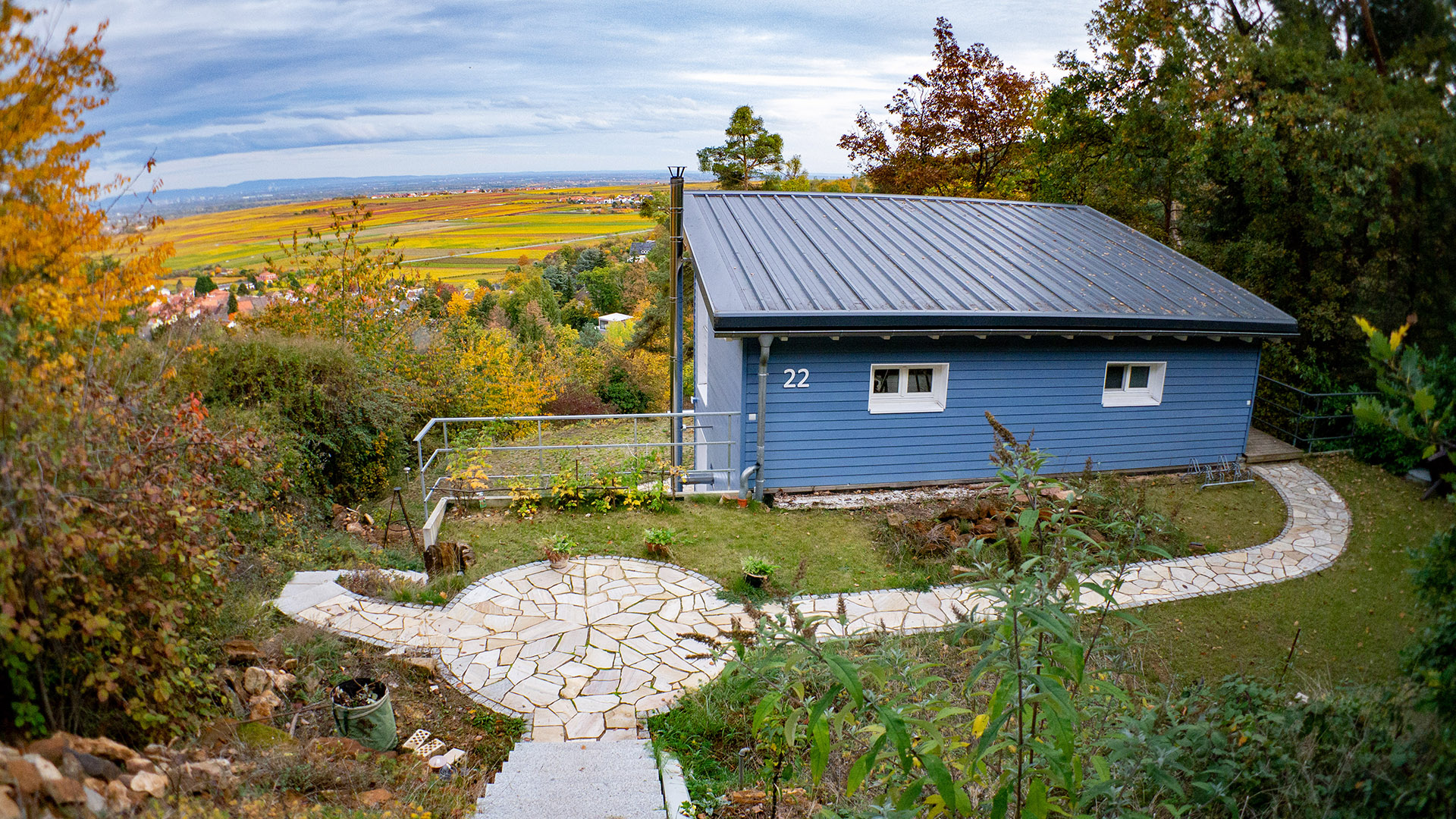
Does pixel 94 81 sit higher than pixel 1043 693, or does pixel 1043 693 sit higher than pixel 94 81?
pixel 94 81

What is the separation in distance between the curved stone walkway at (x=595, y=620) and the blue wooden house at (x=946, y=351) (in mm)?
2288

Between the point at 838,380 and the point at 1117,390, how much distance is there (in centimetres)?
446

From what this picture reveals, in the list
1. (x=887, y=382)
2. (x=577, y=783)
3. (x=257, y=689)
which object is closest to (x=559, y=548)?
(x=257, y=689)

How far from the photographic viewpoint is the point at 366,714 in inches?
162

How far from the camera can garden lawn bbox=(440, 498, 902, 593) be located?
23.7 feet

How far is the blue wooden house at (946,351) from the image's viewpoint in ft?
29.1

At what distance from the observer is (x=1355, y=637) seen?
6.68 metres

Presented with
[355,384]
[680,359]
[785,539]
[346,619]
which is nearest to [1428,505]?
[785,539]

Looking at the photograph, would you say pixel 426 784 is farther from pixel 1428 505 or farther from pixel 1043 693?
pixel 1428 505

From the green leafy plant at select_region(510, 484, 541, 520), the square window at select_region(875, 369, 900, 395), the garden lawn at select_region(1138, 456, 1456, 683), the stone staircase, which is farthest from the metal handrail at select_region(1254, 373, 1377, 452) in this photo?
the stone staircase

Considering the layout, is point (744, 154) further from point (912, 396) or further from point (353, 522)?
point (353, 522)

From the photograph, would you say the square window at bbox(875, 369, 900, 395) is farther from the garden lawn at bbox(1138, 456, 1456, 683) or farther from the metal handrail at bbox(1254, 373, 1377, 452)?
the metal handrail at bbox(1254, 373, 1377, 452)

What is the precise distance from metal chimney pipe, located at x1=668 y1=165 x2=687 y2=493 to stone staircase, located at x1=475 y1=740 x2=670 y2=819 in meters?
5.02

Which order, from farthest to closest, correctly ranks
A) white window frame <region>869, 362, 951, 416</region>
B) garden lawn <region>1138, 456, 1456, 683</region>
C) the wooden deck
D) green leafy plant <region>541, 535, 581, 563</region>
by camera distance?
the wooden deck < white window frame <region>869, 362, 951, 416</region> < green leafy plant <region>541, 535, 581, 563</region> < garden lawn <region>1138, 456, 1456, 683</region>
